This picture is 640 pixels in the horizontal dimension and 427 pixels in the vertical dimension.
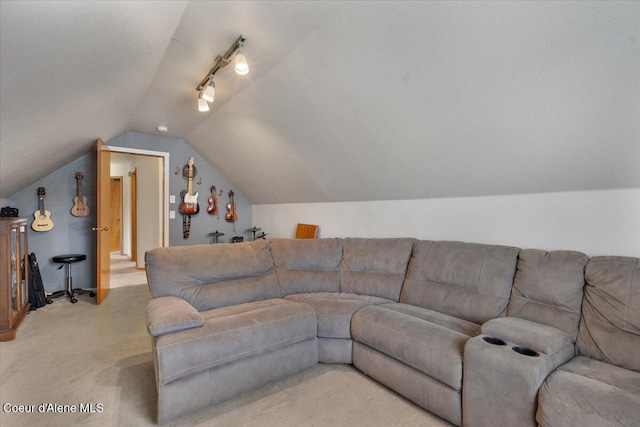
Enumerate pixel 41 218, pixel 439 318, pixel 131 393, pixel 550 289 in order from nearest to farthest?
pixel 550 289
pixel 131 393
pixel 439 318
pixel 41 218

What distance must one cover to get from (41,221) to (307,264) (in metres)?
3.84

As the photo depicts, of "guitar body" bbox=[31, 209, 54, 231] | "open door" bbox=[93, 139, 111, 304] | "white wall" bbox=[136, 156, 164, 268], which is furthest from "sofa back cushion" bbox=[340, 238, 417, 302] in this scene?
"white wall" bbox=[136, 156, 164, 268]

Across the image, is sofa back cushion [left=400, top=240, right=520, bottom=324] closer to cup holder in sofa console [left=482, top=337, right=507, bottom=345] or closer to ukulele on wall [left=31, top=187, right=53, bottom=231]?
cup holder in sofa console [left=482, top=337, right=507, bottom=345]

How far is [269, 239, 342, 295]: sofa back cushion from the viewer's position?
9.76ft

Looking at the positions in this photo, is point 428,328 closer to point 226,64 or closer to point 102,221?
point 226,64

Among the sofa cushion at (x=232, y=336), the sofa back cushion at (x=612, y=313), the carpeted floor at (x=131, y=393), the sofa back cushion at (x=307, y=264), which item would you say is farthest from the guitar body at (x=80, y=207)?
the sofa back cushion at (x=612, y=313)

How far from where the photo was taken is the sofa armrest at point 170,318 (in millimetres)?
1792

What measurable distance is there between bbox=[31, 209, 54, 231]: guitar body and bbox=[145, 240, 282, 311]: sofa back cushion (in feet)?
9.81

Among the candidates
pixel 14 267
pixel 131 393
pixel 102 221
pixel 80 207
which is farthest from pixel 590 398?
pixel 80 207

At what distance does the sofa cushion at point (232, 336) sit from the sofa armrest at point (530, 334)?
4.06ft

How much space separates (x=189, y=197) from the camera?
5.22m

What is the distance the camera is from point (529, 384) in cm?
143

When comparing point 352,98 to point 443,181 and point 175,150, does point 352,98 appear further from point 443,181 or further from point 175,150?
point 175,150

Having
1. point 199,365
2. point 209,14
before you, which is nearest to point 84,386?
point 199,365
